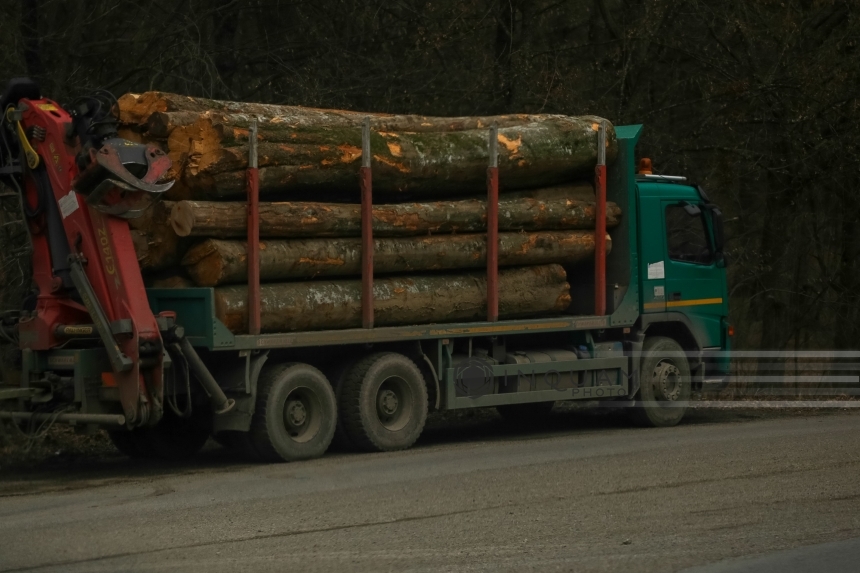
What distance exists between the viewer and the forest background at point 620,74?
17.7 meters

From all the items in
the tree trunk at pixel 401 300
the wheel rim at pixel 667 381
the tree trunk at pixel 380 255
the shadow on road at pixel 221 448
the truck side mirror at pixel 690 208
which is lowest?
the shadow on road at pixel 221 448

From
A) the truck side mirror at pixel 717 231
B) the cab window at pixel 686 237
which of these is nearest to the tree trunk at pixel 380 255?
the cab window at pixel 686 237

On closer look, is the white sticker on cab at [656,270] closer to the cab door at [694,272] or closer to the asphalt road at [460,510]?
the cab door at [694,272]

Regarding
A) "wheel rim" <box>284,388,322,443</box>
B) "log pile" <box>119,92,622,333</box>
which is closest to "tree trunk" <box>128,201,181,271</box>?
"log pile" <box>119,92,622,333</box>

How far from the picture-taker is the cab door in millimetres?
15766

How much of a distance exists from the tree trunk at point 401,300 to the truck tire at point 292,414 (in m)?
0.45

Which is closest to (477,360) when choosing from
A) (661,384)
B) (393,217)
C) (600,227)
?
(393,217)

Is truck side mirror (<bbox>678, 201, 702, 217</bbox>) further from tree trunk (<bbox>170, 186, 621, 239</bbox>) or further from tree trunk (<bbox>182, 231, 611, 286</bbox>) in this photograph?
tree trunk (<bbox>182, 231, 611, 286</bbox>)

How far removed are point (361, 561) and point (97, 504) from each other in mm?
2871

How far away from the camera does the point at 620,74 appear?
20734 mm

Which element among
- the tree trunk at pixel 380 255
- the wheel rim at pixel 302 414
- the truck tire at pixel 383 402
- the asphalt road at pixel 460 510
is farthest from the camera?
the truck tire at pixel 383 402

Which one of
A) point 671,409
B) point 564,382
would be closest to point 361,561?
point 564,382

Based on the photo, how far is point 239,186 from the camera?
39.5 ft

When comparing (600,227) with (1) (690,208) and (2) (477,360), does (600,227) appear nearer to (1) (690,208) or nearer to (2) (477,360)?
(1) (690,208)
